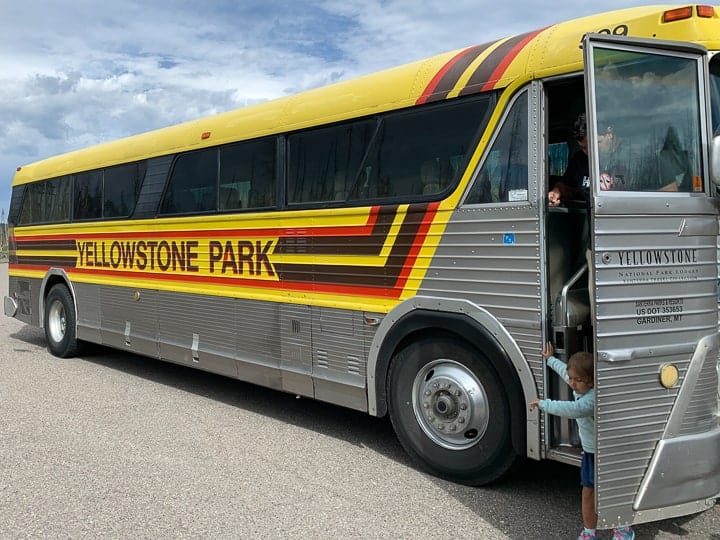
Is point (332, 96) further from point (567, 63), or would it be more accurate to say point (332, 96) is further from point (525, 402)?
point (525, 402)

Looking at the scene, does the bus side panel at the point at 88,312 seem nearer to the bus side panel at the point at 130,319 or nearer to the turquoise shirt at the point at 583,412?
the bus side panel at the point at 130,319

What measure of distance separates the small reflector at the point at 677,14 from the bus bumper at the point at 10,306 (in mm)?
9983

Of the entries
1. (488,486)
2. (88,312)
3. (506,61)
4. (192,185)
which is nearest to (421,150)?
(506,61)

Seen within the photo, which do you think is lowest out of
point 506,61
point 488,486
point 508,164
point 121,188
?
point 488,486

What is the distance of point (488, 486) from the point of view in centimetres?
425

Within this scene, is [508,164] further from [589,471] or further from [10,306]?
[10,306]

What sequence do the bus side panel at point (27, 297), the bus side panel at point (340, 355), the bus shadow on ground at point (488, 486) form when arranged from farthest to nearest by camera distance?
the bus side panel at point (27, 297), the bus side panel at point (340, 355), the bus shadow on ground at point (488, 486)

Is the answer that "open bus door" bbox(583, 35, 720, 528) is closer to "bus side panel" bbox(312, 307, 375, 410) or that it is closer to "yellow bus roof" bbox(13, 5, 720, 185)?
"yellow bus roof" bbox(13, 5, 720, 185)

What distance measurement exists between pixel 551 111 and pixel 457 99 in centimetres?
60

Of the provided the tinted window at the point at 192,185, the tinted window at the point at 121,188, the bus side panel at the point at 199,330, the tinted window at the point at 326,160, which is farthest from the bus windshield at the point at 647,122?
the tinted window at the point at 121,188

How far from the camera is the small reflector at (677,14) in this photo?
3.39 metres

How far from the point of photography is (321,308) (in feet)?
17.1

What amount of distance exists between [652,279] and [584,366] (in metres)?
0.55

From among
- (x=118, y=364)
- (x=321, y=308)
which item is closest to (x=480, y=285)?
(x=321, y=308)
